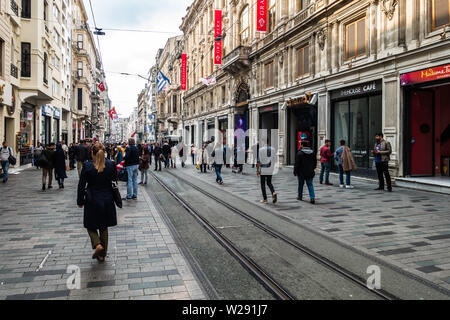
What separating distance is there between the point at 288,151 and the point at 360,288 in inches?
729

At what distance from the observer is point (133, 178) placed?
1085cm

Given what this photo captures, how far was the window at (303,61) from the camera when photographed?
1967cm

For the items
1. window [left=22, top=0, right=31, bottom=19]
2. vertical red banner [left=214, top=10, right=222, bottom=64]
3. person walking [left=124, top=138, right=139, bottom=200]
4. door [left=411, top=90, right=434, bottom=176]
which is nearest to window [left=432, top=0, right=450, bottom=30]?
door [left=411, top=90, right=434, bottom=176]

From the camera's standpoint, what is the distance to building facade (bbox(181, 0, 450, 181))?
12.7 m

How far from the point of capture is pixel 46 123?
1178 inches

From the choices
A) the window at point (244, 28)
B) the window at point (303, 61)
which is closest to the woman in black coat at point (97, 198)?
the window at point (303, 61)

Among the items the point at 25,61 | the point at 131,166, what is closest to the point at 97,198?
the point at 131,166

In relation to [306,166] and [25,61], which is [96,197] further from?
[25,61]

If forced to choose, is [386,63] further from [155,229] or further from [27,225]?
[27,225]

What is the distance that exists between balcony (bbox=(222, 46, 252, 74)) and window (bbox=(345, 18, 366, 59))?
1117 centimetres

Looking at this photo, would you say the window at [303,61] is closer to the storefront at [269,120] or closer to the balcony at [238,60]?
the storefront at [269,120]

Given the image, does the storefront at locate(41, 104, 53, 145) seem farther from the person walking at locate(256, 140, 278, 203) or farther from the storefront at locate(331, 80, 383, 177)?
the person walking at locate(256, 140, 278, 203)

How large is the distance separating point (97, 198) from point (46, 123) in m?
28.2

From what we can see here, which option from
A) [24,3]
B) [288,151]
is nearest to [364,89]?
[288,151]
